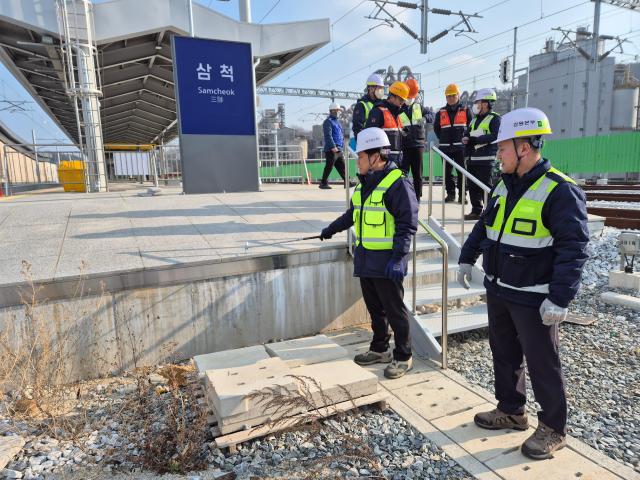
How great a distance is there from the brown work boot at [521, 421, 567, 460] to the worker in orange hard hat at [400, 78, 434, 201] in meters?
4.46

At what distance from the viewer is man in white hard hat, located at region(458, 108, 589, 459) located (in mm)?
2518

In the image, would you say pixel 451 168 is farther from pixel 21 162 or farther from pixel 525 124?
pixel 21 162

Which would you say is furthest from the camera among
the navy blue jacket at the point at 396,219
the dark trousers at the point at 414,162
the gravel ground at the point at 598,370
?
the dark trousers at the point at 414,162

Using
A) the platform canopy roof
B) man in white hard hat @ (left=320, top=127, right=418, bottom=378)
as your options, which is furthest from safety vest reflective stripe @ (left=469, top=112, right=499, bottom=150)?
the platform canopy roof

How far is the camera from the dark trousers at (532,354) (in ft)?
9.04

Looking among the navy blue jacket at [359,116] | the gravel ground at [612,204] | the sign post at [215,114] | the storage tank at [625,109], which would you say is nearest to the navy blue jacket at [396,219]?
the navy blue jacket at [359,116]

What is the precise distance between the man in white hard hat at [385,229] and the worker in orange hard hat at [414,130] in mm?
2586

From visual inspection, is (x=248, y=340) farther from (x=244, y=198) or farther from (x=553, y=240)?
(x=244, y=198)

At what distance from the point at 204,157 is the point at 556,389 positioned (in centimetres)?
812

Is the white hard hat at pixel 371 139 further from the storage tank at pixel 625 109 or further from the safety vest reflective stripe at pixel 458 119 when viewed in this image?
the storage tank at pixel 625 109

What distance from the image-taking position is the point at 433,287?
209 inches

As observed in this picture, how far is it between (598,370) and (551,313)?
2072mm

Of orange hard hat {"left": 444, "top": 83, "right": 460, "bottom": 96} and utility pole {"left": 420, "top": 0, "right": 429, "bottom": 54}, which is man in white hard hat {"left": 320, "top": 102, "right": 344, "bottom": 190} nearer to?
orange hard hat {"left": 444, "top": 83, "right": 460, "bottom": 96}

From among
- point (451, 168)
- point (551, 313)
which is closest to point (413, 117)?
point (451, 168)
